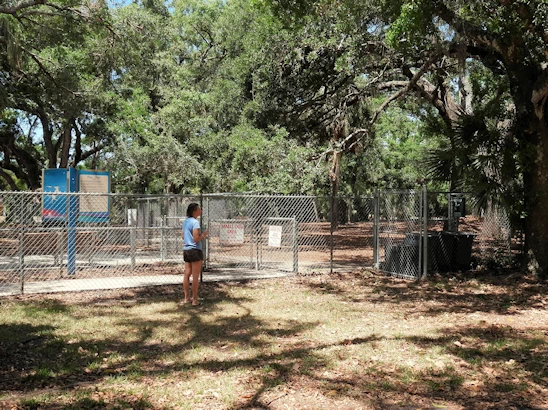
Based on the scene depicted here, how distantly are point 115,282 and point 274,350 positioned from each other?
226 inches

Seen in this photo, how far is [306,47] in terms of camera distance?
619 inches

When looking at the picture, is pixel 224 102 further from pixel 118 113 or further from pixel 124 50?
pixel 124 50

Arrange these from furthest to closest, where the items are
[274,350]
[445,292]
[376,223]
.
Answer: [376,223] < [445,292] < [274,350]

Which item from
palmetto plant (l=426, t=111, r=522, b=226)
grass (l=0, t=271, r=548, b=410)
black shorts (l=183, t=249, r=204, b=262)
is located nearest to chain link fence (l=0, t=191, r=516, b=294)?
palmetto plant (l=426, t=111, r=522, b=226)

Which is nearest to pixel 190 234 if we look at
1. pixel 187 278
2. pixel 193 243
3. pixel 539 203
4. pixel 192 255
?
pixel 193 243

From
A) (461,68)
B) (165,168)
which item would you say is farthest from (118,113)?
(461,68)

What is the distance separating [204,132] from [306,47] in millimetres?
7794

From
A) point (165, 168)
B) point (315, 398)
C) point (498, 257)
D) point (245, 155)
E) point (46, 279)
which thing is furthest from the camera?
point (165, 168)

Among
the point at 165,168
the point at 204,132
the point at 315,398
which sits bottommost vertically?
the point at 315,398

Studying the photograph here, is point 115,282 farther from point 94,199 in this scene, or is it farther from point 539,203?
point 539,203

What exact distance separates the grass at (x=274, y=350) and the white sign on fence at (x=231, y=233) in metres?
1.80

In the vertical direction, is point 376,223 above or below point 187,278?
above

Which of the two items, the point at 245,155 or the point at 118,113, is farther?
the point at 118,113

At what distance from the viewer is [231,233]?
40.2 ft
